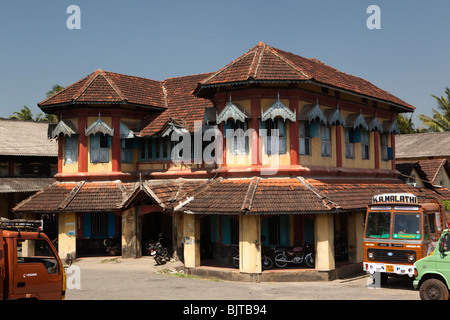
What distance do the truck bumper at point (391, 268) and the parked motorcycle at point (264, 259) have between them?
424cm

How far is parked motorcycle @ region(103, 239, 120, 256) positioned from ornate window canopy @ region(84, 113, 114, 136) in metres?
5.92

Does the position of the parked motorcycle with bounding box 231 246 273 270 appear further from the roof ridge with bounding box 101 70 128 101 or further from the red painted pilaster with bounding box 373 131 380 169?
the roof ridge with bounding box 101 70 128 101

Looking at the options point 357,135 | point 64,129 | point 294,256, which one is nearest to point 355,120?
point 357,135

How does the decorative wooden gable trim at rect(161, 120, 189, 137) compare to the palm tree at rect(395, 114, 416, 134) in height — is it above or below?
below

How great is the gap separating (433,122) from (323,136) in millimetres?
39210

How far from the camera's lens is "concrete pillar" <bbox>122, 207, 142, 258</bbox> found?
25.5 m

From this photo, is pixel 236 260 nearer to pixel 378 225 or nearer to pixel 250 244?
pixel 250 244

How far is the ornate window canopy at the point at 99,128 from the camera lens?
1017 inches

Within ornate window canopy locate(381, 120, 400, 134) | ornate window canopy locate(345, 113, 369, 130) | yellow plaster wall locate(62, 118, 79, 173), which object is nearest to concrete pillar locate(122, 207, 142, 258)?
yellow plaster wall locate(62, 118, 79, 173)

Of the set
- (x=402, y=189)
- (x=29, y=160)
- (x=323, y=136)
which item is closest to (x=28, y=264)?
(x=323, y=136)

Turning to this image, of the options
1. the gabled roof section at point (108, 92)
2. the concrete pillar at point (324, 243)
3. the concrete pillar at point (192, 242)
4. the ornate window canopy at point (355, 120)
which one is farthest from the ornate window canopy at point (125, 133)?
the concrete pillar at point (324, 243)

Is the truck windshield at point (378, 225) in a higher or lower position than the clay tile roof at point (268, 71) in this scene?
lower

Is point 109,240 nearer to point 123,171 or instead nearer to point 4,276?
point 123,171

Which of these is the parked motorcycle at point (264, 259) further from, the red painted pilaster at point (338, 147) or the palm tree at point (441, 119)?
the palm tree at point (441, 119)
